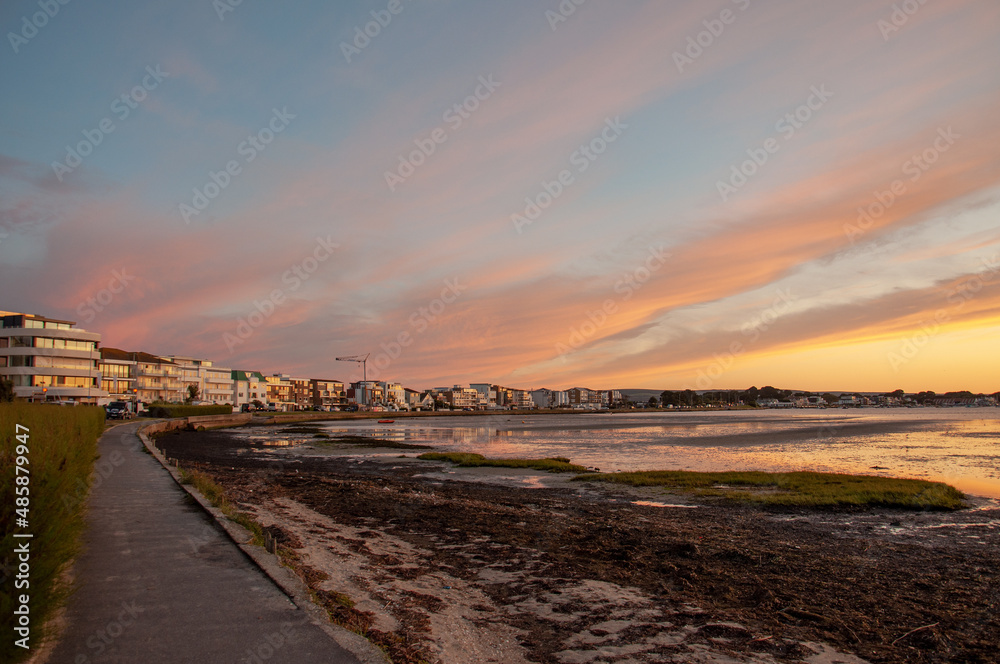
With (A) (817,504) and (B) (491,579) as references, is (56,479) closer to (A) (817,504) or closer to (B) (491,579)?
(B) (491,579)

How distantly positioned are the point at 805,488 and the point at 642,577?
16.4m

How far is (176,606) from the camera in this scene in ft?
25.8

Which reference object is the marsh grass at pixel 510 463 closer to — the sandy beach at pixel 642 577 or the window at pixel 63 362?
the sandy beach at pixel 642 577

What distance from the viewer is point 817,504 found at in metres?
21.2

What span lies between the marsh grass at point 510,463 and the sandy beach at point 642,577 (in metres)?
11.1

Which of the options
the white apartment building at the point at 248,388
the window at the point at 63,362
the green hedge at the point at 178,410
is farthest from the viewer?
the white apartment building at the point at 248,388

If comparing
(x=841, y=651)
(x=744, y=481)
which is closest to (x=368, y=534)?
(x=841, y=651)

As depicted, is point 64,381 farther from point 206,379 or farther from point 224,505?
point 224,505

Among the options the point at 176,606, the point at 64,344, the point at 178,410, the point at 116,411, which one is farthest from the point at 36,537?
the point at 64,344

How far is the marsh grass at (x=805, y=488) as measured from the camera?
21328mm

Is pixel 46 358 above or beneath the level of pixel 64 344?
beneath

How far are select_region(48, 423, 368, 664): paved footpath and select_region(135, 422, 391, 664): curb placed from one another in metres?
0.10

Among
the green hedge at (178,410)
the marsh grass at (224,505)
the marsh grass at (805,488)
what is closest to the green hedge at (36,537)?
the marsh grass at (224,505)

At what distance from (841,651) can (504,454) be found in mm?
38738
